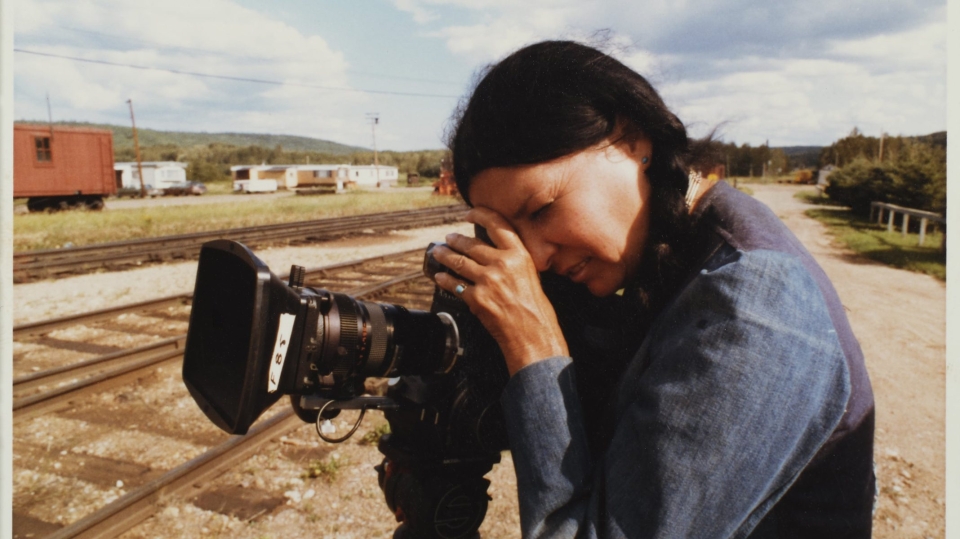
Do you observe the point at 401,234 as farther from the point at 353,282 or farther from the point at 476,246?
the point at 476,246

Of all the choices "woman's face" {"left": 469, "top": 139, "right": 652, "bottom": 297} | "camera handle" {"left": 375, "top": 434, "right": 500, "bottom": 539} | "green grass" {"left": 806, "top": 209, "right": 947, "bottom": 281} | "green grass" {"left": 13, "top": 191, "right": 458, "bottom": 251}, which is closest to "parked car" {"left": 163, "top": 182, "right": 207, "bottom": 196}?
"green grass" {"left": 13, "top": 191, "right": 458, "bottom": 251}

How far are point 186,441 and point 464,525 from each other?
3.07 m

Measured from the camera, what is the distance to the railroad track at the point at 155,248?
10.7m

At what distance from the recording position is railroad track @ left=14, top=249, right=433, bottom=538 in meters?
3.23

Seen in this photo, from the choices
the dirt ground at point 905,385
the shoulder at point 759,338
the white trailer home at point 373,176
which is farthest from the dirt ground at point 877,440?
the white trailer home at point 373,176

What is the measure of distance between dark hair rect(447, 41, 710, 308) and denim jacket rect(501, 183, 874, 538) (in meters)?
0.18

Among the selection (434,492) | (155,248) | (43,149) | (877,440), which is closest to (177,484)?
(434,492)

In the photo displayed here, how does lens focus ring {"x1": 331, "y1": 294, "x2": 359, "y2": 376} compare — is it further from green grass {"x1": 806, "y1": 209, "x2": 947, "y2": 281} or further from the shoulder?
green grass {"x1": 806, "y1": 209, "x2": 947, "y2": 281}

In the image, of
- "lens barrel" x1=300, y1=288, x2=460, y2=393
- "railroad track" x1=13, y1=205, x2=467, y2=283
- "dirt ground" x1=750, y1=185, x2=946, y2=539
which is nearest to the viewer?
"lens barrel" x1=300, y1=288, x2=460, y2=393

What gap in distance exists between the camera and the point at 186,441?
13.6 feet

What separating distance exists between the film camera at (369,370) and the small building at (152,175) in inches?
2087

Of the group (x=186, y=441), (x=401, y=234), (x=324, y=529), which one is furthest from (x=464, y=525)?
(x=401, y=234)

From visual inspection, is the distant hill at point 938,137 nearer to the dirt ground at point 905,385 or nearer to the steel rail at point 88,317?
the dirt ground at point 905,385

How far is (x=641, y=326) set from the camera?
1.41m
